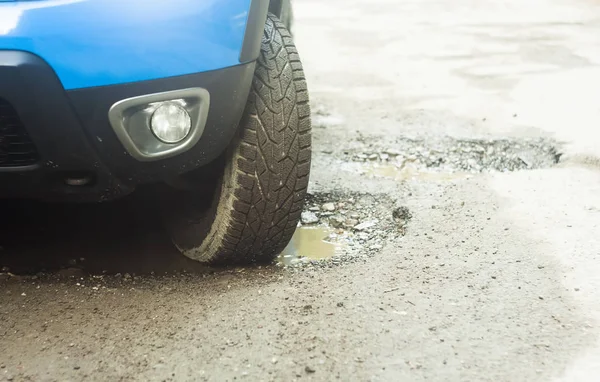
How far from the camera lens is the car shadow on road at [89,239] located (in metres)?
1.91

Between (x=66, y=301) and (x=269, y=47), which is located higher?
(x=269, y=47)

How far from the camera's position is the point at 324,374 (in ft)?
4.44

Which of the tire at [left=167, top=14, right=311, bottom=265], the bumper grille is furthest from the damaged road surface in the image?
the bumper grille

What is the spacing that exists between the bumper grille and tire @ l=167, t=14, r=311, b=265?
A: 51cm

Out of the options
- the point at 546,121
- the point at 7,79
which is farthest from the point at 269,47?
the point at 546,121

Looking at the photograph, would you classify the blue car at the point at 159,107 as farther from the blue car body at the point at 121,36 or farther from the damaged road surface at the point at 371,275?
the damaged road surface at the point at 371,275

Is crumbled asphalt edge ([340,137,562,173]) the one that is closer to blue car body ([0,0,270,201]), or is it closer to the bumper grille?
blue car body ([0,0,270,201])

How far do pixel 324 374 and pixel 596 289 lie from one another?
857mm

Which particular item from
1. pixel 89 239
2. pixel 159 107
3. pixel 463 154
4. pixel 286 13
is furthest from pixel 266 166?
pixel 286 13

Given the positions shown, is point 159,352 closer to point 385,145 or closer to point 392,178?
point 392,178

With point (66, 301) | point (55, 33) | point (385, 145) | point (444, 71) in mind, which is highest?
point (55, 33)

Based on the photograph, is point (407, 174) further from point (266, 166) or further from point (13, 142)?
point (13, 142)

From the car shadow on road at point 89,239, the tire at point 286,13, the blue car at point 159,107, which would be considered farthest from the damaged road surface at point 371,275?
the tire at point 286,13

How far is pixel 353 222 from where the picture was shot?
2227 millimetres
